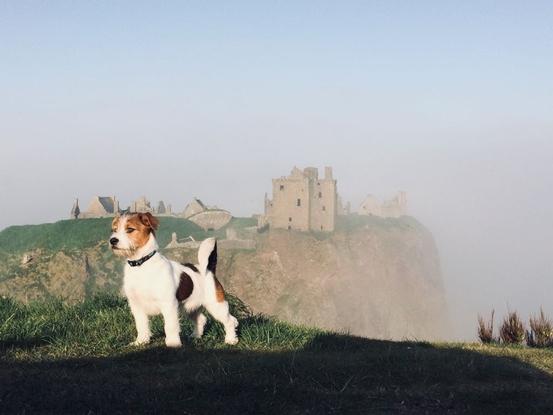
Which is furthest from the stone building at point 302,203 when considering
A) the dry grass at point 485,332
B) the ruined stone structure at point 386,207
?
the dry grass at point 485,332

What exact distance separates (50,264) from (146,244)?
329 ft

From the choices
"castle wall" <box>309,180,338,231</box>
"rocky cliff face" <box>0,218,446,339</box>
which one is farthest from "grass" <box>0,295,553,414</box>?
"castle wall" <box>309,180,338,231</box>

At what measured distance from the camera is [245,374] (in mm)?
Answer: 8383

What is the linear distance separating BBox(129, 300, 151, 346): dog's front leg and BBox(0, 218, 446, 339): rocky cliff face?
77.4 metres

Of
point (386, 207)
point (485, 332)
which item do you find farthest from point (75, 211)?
point (485, 332)

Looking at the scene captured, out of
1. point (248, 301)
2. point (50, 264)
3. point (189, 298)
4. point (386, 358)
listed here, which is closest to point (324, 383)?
point (386, 358)

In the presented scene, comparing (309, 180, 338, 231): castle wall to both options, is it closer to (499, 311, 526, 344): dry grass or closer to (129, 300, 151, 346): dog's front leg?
(499, 311, 526, 344): dry grass

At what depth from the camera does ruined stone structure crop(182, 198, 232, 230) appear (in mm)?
111875

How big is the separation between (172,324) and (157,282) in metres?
0.73

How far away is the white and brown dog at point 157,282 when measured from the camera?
9.69 m

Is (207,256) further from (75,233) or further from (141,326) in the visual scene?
(75,233)

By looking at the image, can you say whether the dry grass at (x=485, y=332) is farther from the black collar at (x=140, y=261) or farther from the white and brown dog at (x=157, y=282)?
the black collar at (x=140, y=261)

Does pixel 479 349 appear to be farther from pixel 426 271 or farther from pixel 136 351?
pixel 426 271

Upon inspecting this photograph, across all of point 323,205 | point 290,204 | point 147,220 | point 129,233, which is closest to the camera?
point 129,233
